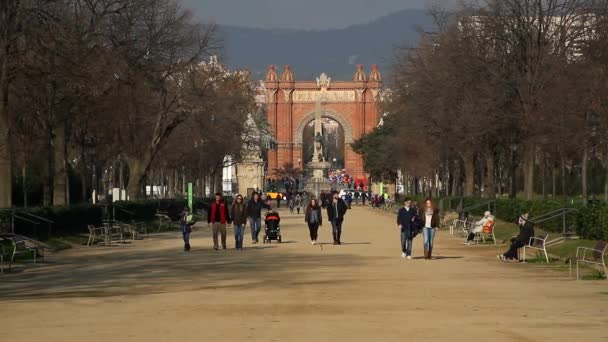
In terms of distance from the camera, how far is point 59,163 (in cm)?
5406

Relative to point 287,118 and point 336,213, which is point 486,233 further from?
point 287,118

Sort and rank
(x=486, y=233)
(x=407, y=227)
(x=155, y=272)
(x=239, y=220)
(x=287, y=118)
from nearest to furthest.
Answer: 1. (x=155, y=272)
2. (x=407, y=227)
3. (x=239, y=220)
4. (x=486, y=233)
5. (x=287, y=118)

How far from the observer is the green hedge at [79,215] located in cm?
4332

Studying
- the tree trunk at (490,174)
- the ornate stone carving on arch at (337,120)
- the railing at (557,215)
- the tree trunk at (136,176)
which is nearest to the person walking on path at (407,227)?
the railing at (557,215)

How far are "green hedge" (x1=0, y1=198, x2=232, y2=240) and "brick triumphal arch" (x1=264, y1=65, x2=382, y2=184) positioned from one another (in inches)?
4669

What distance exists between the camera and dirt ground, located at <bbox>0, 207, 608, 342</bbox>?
1766 centimetres

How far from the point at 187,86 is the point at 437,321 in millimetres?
57409

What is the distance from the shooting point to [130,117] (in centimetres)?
6400

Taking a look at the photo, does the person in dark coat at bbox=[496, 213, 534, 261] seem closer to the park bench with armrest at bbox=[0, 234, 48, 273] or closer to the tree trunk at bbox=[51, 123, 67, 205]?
the park bench with armrest at bbox=[0, 234, 48, 273]

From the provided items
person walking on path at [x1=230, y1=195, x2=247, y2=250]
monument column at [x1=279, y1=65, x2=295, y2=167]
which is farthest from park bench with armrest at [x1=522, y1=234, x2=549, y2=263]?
monument column at [x1=279, y1=65, x2=295, y2=167]

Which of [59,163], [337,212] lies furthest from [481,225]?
[59,163]

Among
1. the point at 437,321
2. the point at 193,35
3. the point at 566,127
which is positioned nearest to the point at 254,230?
the point at 566,127

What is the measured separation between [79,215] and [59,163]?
4736mm

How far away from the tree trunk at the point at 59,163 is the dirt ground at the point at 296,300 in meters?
16.0
